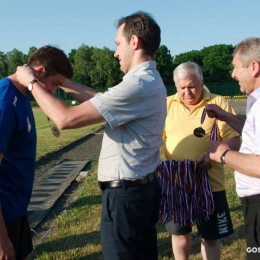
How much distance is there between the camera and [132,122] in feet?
8.13

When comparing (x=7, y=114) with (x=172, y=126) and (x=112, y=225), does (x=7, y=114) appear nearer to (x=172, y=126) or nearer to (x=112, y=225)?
(x=112, y=225)

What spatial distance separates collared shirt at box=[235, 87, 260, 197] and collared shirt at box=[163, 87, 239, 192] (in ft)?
3.76

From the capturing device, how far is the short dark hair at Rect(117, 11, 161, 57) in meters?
→ 2.54

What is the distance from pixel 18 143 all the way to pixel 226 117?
1893 millimetres

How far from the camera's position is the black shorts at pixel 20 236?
2737mm

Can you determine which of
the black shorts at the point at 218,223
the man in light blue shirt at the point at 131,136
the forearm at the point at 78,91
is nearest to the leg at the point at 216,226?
the black shorts at the point at 218,223

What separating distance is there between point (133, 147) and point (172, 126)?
1.56 m

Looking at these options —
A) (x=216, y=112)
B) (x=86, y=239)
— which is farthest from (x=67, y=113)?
(x=86, y=239)

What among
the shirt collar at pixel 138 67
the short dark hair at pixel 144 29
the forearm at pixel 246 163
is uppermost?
the short dark hair at pixel 144 29

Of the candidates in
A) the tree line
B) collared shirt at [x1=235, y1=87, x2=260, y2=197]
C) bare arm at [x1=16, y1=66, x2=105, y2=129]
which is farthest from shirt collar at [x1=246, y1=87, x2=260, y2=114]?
the tree line

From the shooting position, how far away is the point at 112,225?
2.54 metres

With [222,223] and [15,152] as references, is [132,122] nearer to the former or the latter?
[15,152]

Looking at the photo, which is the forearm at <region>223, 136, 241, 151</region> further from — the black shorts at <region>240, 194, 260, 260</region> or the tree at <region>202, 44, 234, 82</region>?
the tree at <region>202, 44, 234, 82</region>

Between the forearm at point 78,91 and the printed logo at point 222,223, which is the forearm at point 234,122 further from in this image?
the forearm at point 78,91
